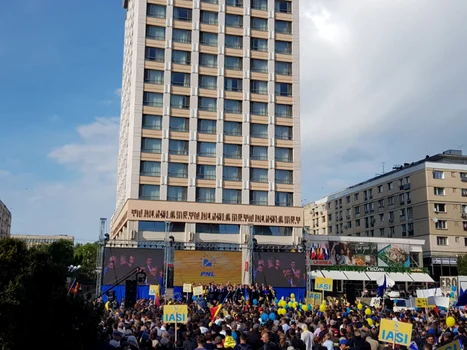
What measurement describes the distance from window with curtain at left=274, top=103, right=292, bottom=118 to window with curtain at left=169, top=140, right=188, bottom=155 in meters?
10.6

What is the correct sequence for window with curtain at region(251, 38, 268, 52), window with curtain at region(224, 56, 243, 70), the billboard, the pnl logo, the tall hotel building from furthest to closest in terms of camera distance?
window with curtain at region(251, 38, 268, 52), window with curtain at region(224, 56, 243, 70), the tall hotel building, the pnl logo, the billboard

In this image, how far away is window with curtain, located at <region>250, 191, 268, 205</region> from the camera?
54812mm

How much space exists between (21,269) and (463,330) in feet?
40.6

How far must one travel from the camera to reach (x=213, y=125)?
55.1m

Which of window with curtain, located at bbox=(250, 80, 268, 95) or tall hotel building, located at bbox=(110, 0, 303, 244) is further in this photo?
window with curtain, located at bbox=(250, 80, 268, 95)

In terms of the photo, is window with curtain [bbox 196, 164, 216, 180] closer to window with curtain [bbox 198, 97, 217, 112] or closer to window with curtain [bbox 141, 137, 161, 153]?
window with curtain [bbox 141, 137, 161, 153]

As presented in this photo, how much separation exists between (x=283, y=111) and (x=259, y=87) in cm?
368

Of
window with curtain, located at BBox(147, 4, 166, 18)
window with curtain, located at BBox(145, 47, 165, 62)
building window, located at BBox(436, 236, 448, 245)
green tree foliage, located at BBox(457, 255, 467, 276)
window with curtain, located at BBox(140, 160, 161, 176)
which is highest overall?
window with curtain, located at BBox(147, 4, 166, 18)

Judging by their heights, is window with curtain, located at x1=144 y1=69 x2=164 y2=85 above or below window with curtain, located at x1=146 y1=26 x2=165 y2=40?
below

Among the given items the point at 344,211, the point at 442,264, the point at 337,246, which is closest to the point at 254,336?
the point at 337,246

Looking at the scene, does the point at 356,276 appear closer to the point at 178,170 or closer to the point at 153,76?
the point at 178,170

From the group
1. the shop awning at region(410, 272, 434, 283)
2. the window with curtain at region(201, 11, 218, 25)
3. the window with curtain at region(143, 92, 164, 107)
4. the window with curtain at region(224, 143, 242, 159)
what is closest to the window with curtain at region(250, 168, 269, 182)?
the window with curtain at region(224, 143, 242, 159)

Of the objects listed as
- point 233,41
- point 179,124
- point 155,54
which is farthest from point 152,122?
point 233,41

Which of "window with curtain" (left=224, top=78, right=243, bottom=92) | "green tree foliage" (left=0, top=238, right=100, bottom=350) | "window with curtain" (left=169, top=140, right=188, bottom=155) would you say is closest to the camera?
"green tree foliage" (left=0, top=238, right=100, bottom=350)
